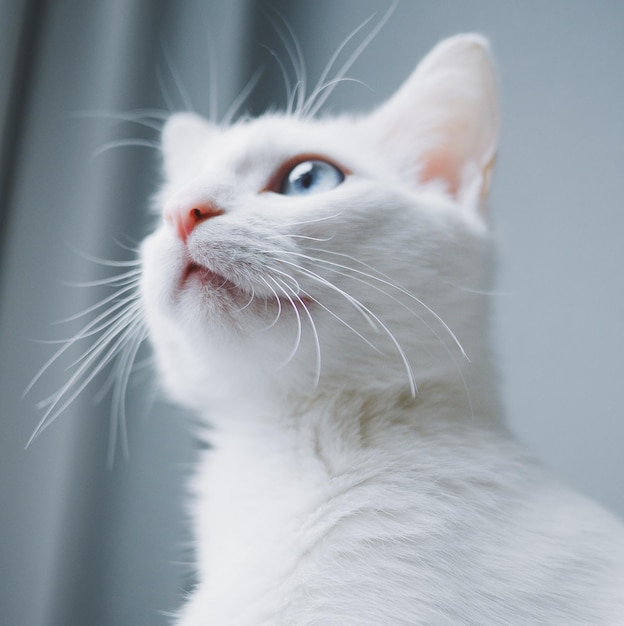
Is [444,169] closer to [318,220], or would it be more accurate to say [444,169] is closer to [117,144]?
[318,220]

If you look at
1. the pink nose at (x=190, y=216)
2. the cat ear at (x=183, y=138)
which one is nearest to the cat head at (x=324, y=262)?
the pink nose at (x=190, y=216)

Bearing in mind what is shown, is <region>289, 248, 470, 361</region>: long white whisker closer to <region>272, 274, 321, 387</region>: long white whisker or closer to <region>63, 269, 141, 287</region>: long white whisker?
<region>272, 274, 321, 387</region>: long white whisker

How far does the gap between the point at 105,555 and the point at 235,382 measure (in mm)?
406

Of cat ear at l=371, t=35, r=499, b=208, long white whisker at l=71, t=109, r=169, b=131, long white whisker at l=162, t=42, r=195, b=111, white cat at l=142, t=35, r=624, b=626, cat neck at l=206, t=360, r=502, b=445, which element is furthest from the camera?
long white whisker at l=162, t=42, r=195, b=111

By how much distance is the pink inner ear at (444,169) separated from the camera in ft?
2.63

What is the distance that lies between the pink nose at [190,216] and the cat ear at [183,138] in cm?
29

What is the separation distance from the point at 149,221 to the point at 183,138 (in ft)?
0.56

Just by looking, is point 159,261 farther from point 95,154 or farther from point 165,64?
point 165,64

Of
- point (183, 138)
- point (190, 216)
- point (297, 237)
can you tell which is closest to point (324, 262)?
point (297, 237)

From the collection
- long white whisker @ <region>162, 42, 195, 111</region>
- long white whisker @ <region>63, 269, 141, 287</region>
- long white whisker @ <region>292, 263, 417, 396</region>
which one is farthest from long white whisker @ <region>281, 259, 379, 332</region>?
long white whisker @ <region>162, 42, 195, 111</region>

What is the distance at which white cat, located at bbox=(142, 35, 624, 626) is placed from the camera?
21.5 inches

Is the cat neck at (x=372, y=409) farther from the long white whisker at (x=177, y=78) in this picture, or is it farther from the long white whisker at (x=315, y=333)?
the long white whisker at (x=177, y=78)

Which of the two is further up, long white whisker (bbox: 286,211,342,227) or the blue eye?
the blue eye

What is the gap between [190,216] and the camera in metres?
0.61
